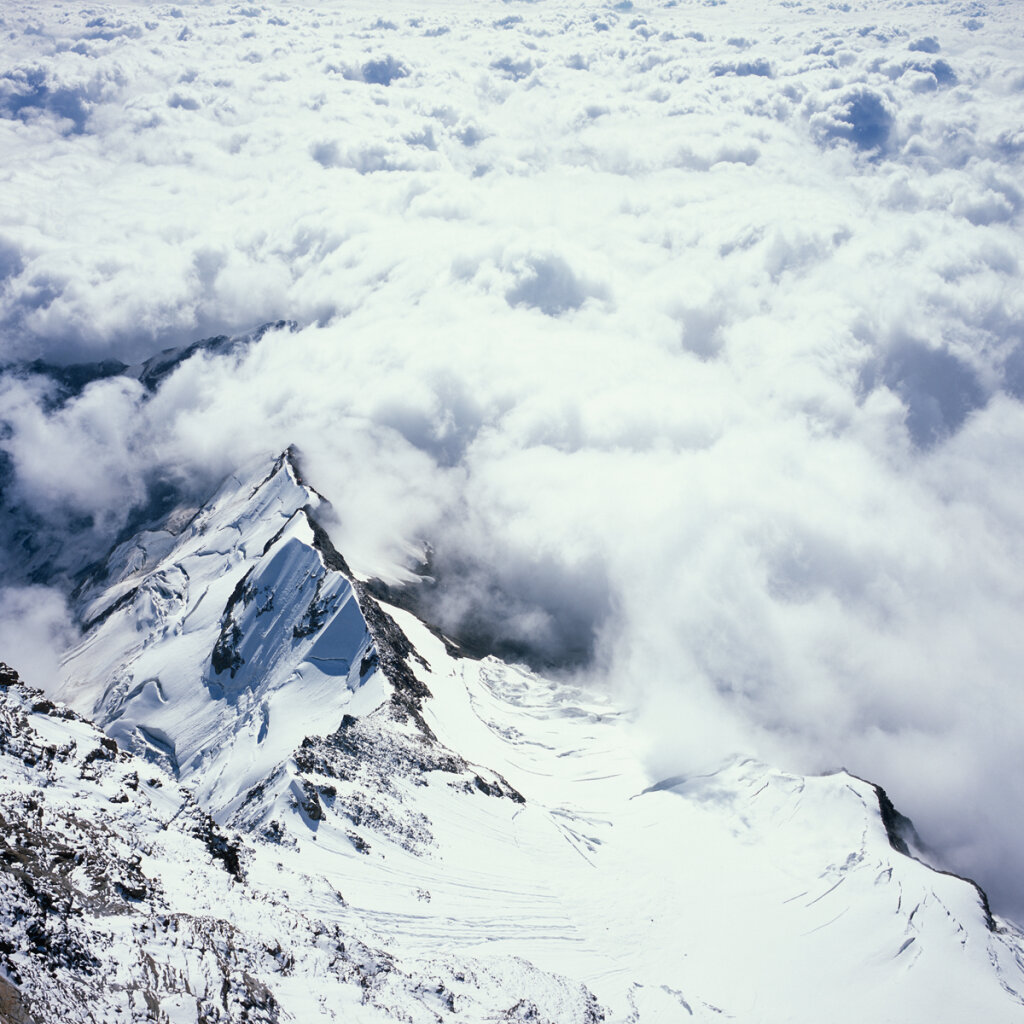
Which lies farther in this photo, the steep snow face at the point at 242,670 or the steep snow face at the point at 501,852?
the steep snow face at the point at 242,670

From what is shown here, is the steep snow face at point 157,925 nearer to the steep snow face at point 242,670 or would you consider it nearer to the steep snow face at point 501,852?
the steep snow face at point 501,852

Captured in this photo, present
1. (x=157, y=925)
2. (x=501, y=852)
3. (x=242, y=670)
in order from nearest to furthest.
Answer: (x=157, y=925)
(x=501, y=852)
(x=242, y=670)

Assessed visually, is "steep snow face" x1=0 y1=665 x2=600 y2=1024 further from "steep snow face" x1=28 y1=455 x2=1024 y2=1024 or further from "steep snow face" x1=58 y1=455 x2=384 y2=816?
"steep snow face" x1=58 y1=455 x2=384 y2=816

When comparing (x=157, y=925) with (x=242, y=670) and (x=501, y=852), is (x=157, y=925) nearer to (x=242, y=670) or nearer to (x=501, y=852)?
(x=501, y=852)

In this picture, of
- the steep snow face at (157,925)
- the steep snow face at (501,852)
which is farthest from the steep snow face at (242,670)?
the steep snow face at (157,925)

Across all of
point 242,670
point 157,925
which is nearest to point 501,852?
point 157,925

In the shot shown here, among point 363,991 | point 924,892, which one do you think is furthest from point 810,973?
point 363,991

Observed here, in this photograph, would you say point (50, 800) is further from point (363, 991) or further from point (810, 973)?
point (810, 973)

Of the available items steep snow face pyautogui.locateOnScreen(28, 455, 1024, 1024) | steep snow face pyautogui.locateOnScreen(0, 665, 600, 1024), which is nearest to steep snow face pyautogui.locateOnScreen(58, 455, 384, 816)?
steep snow face pyautogui.locateOnScreen(28, 455, 1024, 1024)
